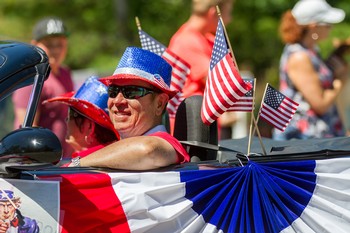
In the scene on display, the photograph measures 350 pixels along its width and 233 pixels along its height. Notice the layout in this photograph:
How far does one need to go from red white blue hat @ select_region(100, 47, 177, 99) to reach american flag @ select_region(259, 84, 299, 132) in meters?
0.46

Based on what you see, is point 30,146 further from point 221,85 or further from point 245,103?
point 245,103

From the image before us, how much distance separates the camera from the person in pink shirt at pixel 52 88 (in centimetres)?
676

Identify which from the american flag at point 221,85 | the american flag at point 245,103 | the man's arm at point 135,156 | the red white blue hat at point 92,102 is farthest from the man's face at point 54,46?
the man's arm at point 135,156

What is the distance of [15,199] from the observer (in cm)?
334

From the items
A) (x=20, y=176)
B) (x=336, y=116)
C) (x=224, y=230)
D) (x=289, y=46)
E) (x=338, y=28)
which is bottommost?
(x=224, y=230)

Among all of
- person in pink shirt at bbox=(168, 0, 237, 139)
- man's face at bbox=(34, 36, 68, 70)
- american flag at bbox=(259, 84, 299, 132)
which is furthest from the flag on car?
man's face at bbox=(34, 36, 68, 70)

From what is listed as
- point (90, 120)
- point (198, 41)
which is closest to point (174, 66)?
point (198, 41)

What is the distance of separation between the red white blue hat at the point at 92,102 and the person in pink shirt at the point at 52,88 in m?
1.59

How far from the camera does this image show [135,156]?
146 inches

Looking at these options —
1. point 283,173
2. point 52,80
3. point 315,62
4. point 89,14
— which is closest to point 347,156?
point 283,173

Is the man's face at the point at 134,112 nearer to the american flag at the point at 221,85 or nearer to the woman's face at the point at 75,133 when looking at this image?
the american flag at the point at 221,85

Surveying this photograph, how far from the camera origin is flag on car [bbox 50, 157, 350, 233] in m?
3.46

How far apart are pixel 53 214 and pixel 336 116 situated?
4.13 m

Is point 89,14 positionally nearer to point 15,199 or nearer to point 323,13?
point 323,13
